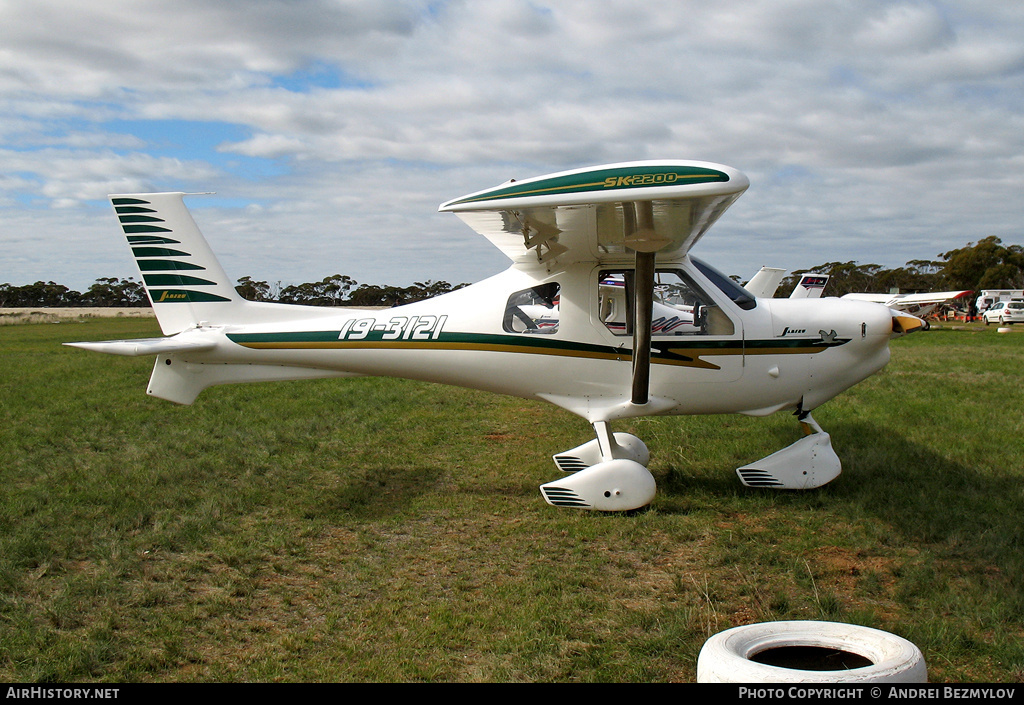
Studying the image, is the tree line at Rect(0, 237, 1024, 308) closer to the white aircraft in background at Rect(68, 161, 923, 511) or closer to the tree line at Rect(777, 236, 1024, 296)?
the tree line at Rect(777, 236, 1024, 296)

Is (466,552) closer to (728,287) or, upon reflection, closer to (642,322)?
(642,322)

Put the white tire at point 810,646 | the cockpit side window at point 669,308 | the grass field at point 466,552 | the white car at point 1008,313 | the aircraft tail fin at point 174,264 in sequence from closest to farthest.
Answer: the white tire at point 810,646, the grass field at point 466,552, the cockpit side window at point 669,308, the aircraft tail fin at point 174,264, the white car at point 1008,313

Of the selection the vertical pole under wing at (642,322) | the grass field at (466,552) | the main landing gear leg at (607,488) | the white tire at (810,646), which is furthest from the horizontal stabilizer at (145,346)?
the white tire at (810,646)

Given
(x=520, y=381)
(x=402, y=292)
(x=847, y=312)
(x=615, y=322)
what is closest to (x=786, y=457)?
(x=847, y=312)

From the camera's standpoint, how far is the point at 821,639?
304 cm

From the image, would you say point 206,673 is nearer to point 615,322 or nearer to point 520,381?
point 520,381

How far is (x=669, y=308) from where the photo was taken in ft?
21.2

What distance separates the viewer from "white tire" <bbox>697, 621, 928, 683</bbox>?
2.57m

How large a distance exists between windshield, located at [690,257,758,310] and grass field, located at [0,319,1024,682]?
1744 mm

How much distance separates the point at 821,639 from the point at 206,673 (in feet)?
9.36

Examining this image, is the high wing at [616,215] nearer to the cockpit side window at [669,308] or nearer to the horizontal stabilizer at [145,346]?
the cockpit side window at [669,308]

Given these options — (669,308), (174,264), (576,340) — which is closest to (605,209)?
(576,340)

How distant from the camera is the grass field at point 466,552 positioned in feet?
11.6

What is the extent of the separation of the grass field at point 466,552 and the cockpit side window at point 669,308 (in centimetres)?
151
